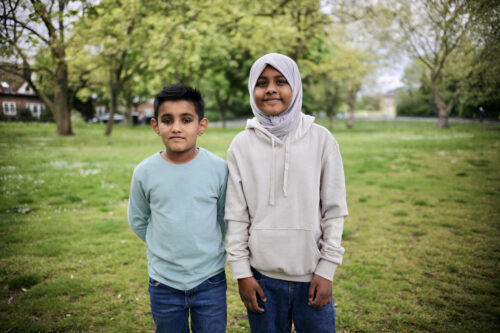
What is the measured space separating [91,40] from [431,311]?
11069 mm

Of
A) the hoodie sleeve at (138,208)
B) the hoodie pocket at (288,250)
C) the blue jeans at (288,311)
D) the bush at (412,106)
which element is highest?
the bush at (412,106)

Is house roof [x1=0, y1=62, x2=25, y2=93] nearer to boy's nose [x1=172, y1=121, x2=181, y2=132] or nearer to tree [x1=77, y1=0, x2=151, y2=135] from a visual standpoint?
tree [x1=77, y1=0, x2=151, y2=135]

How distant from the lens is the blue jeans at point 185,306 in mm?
2020

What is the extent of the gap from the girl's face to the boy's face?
1.57 ft

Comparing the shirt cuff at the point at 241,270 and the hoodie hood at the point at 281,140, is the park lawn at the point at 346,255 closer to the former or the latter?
the shirt cuff at the point at 241,270

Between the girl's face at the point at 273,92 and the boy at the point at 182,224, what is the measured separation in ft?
1.57

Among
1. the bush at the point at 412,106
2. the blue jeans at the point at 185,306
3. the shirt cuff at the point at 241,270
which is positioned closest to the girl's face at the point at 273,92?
the shirt cuff at the point at 241,270

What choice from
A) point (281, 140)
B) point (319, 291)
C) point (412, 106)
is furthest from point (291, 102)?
point (412, 106)

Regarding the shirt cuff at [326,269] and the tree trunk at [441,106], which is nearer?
the shirt cuff at [326,269]

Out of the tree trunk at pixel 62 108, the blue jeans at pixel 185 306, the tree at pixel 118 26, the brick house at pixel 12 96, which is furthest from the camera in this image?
the tree trunk at pixel 62 108

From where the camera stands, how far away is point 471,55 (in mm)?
7016

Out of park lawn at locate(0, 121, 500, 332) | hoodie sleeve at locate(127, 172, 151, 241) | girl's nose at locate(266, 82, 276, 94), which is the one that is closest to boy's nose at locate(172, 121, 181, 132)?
hoodie sleeve at locate(127, 172, 151, 241)

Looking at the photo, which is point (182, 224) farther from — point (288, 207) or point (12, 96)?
point (12, 96)

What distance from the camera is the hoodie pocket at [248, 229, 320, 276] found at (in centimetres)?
192
